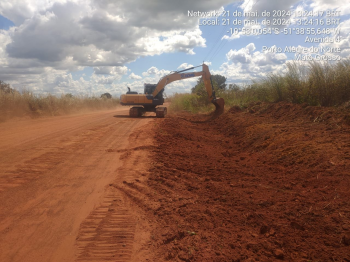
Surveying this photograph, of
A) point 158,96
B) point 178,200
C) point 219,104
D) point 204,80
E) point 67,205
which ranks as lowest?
point 178,200

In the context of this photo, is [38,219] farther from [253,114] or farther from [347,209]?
[253,114]

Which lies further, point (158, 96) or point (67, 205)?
point (158, 96)

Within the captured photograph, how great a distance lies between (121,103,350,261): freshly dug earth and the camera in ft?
11.5

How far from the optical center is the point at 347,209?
3.95m

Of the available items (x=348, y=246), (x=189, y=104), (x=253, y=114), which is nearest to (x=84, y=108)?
(x=189, y=104)

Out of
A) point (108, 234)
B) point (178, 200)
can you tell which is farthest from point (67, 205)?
point (178, 200)

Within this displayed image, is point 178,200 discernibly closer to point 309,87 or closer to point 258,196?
point 258,196

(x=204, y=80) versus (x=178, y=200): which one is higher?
(x=204, y=80)

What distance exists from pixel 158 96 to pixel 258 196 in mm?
15109

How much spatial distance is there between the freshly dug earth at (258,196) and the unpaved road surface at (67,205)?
0.49 m

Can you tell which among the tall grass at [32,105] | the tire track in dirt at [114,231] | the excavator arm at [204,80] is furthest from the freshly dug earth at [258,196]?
the tall grass at [32,105]

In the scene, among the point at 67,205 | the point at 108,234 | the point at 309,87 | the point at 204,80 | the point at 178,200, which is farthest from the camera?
the point at 204,80

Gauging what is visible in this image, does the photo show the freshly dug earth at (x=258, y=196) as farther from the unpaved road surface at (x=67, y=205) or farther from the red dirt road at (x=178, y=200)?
the unpaved road surface at (x=67, y=205)

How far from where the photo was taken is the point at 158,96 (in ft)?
64.0
